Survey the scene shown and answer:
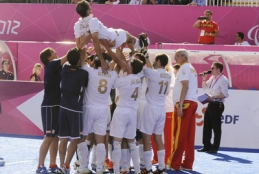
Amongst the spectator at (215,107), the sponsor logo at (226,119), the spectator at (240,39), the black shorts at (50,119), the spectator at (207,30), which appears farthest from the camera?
the spectator at (240,39)

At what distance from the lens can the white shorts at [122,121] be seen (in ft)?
40.3

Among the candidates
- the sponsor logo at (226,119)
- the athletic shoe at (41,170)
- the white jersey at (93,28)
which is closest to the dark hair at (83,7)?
the white jersey at (93,28)

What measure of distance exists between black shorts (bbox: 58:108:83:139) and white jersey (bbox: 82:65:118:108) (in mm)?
343

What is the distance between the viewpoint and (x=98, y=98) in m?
12.2

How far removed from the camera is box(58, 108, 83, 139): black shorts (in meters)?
11.9

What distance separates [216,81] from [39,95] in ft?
14.9

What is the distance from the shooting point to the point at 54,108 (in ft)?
40.3

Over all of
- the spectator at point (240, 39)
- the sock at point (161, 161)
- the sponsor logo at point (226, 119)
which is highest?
the spectator at point (240, 39)

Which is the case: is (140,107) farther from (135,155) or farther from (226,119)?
(226,119)

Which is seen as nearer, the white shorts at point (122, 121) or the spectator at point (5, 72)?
the white shorts at point (122, 121)

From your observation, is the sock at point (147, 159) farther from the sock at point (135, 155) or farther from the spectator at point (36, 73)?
the spectator at point (36, 73)

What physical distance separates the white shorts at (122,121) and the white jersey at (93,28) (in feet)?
4.08

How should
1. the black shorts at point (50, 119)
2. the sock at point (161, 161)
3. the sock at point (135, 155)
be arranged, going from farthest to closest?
the sock at point (161, 161)
the sock at point (135, 155)
the black shorts at point (50, 119)

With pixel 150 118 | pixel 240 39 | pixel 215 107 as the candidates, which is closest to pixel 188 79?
pixel 150 118
